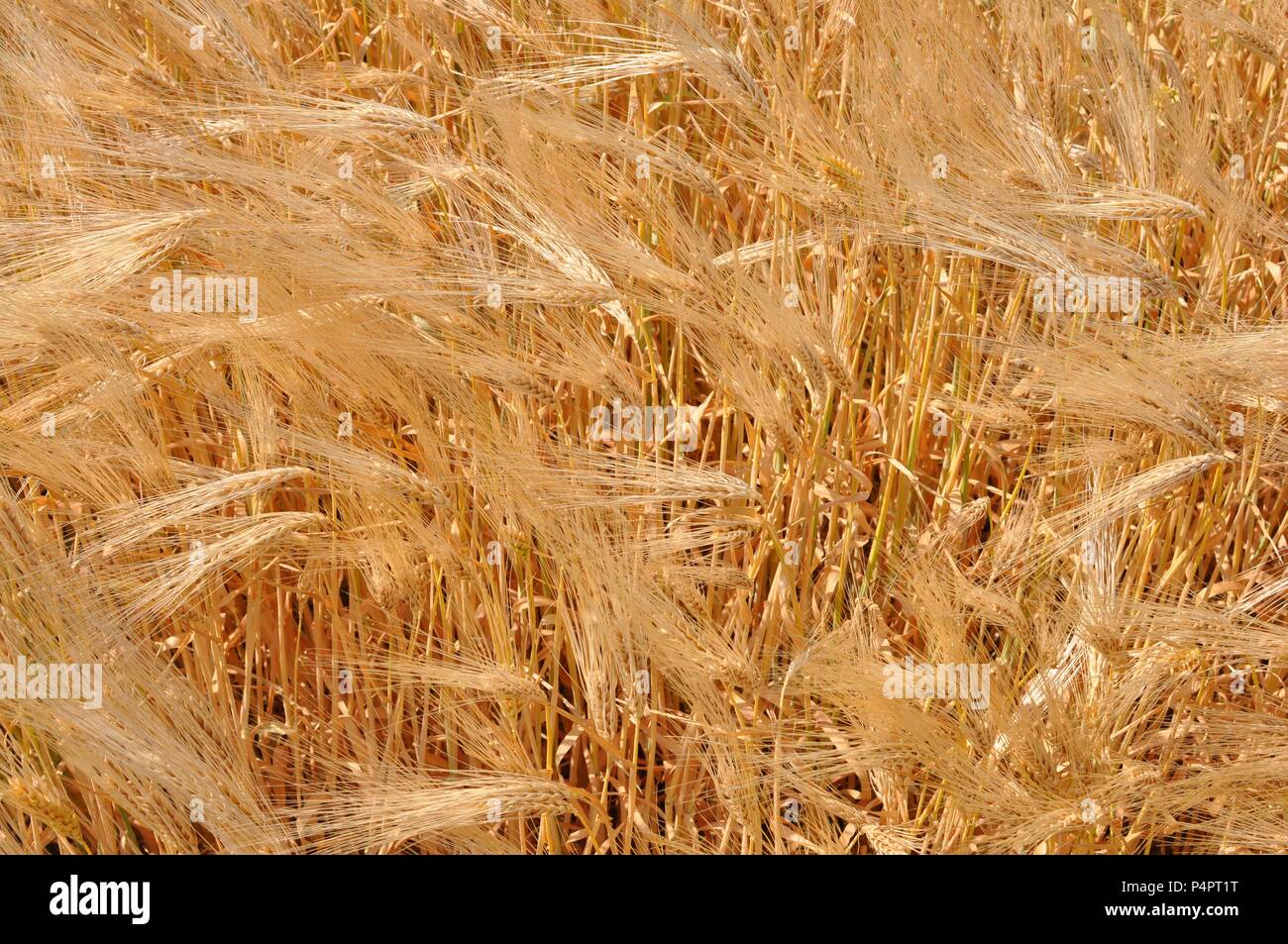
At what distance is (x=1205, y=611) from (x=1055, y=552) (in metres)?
0.14

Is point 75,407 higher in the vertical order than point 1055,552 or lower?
higher

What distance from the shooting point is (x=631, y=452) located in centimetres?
127

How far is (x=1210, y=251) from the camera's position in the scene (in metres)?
1.34

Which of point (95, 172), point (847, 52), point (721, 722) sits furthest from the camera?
point (847, 52)

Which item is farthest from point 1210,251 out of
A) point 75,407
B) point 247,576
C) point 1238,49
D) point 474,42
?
point 75,407

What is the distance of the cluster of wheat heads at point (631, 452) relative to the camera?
1.00m

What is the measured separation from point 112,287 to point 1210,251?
3.94 feet

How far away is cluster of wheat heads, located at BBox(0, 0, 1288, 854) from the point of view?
100cm

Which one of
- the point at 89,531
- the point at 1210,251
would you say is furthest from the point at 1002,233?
the point at 89,531

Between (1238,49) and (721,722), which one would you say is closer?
(721,722)

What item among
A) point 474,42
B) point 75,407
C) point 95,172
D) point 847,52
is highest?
point 474,42

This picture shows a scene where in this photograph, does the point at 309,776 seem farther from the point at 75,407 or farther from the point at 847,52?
the point at 847,52

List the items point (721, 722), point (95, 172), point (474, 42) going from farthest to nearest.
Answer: point (474, 42)
point (95, 172)
point (721, 722)

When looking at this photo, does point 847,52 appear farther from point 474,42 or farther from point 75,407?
point 75,407
